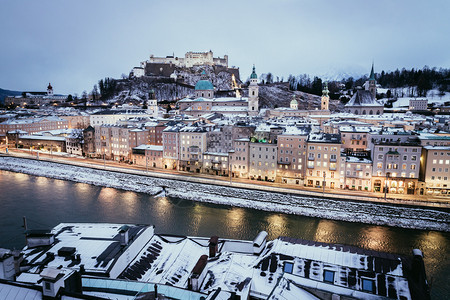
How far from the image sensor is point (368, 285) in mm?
9266

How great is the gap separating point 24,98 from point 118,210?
10000 cm

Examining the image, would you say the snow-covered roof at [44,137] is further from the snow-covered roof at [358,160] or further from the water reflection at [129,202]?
the snow-covered roof at [358,160]

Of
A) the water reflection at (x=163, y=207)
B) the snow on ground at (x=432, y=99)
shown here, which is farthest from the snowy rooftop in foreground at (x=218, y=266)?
the snow on ground at (x=432, y=99)

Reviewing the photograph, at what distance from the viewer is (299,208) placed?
79.1 ft

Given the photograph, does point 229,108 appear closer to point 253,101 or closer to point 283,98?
point 253,101

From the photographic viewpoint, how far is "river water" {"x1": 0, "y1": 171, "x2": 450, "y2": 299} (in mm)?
18391

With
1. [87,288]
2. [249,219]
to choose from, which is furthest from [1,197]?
[87,288]

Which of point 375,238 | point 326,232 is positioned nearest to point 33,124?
point 326,232

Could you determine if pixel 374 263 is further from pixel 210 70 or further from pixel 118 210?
pixel 210 70

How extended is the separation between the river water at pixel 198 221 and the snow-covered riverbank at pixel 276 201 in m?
0.81

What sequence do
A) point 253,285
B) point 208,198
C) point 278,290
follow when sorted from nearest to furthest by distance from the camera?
1. point 278,290
2. point 253,285
3. point 208,198

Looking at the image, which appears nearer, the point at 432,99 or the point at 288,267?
the point at 288,267

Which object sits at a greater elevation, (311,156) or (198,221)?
(311,156)

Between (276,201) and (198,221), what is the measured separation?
7.12 meters
